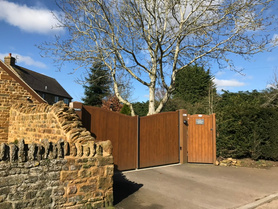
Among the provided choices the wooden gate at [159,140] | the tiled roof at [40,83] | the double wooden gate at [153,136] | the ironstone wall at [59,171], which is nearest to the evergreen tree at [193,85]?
the double wooden gate at [153,136]

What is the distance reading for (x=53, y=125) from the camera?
523cm

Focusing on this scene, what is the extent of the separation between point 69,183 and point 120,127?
3528 millimetres

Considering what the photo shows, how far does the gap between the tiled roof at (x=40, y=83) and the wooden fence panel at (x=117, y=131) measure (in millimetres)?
28785

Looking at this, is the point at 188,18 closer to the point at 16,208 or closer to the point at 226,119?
the point at 226,119

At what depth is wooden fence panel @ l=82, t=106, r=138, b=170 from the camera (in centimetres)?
687

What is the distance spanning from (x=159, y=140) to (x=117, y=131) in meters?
1.98

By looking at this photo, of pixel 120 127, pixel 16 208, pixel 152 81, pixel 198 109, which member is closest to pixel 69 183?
pixel 16 208

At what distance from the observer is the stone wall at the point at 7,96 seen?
1030 centimetres

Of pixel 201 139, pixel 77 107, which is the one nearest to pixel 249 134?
pixel 201 139

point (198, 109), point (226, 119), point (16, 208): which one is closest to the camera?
point (16, 208)

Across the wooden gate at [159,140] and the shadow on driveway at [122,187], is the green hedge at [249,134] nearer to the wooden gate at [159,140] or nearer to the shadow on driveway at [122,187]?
the wooden gate at [159,140]

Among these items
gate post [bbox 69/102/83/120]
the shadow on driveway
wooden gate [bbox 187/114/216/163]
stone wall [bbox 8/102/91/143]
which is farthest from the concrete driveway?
gate post [bbox 69/102/83/120]

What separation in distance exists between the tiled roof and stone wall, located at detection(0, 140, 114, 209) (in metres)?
31.3

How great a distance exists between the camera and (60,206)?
3.90 m
